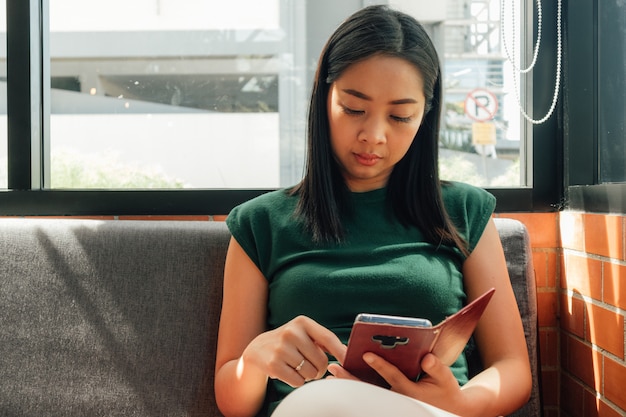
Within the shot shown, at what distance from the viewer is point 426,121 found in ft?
4.77

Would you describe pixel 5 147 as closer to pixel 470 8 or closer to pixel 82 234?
pixel 82 234

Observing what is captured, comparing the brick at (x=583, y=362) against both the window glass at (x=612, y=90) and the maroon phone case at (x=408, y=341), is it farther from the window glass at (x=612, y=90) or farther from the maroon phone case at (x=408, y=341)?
the maroon phone case at (x=408, y=341)

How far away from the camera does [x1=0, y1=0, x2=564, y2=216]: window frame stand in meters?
1.75

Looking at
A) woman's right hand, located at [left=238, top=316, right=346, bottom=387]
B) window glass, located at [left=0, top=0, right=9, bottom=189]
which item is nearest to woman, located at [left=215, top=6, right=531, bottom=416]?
woman's right hand, located at [left=238, top=316, right=346, bottom=387]

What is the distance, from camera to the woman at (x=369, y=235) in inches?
49.4

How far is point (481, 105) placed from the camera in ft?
6.23

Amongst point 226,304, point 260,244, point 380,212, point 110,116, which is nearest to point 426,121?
point 380,212

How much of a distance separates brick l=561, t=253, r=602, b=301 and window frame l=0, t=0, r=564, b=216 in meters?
0.19

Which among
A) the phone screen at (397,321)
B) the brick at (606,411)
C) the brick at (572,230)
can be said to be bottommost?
the brick at (606,411)

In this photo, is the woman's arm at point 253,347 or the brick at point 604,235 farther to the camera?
the brick at point 604,235

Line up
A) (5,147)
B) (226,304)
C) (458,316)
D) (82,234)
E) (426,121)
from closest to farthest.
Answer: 1. (458,316)
2. (226,304)
3. (426,121)
4. (82,234)
5. (5,147)

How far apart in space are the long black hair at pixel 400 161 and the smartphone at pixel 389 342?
0.42 m

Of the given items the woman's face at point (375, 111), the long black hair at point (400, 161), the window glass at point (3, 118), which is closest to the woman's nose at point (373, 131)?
the woman's face at point (375, 111)

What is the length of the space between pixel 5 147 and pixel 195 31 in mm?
661
